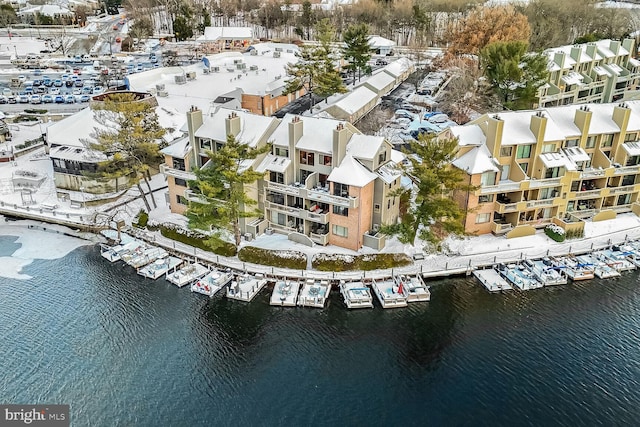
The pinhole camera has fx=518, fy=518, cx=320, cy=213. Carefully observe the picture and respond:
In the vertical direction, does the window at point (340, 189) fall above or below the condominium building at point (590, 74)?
below

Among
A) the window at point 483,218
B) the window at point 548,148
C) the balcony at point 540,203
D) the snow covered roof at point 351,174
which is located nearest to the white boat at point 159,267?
the snow covered roof at point 351,174

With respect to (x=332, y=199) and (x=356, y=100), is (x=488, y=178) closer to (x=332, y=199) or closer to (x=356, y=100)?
(x=332, y=199)

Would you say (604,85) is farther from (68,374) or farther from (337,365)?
(68,374)

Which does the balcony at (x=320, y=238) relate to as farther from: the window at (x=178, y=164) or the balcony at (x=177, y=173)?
the window at (x=178, y=164)

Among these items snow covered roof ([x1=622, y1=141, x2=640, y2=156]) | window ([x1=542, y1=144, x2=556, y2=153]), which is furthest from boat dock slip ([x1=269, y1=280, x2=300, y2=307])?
snow covered roof ([x1=622, y1=141, x2=640, y2=156])

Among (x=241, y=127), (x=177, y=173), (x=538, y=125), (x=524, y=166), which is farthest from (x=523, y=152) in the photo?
(x=177, y=173)

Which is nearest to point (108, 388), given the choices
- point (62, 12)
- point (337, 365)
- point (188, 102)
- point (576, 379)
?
point (337, 365)
